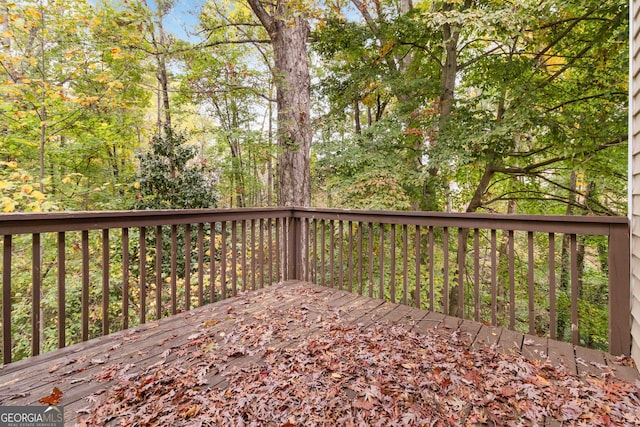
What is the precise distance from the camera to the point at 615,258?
1887 millimetres

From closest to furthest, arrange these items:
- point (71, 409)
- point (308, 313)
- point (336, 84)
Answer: point (71, 409)
point (308, 313)
point (336, 84)

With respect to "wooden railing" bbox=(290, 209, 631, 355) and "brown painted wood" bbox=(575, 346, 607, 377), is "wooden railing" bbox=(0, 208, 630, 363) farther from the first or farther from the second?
"brown painted wood" bbox=(575, 346, 607, 377)

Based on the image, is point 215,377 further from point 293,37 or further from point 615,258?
point 293,37

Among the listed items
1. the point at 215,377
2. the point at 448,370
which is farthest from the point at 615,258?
the point at 215,377

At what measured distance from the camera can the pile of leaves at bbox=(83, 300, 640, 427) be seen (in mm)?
1324

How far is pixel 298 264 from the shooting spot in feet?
12.2

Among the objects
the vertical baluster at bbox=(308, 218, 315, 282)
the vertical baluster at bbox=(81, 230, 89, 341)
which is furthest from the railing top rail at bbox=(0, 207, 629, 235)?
the vertical baluster at bbox=(308, 218, 315, 282)

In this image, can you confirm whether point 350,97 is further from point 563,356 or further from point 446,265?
point 563,356

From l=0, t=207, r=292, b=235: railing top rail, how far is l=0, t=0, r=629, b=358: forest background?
2.16m

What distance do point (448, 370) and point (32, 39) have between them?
7530 millimetres

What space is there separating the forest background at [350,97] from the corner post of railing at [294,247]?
1.13m

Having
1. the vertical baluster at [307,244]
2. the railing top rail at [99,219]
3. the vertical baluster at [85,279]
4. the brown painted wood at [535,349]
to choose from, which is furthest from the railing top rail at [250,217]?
the brown painted wood at [535,349]

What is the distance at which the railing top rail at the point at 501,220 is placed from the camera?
1.92m

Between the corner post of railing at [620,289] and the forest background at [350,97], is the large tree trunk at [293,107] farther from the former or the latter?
the corner post of railing at [620,289]
